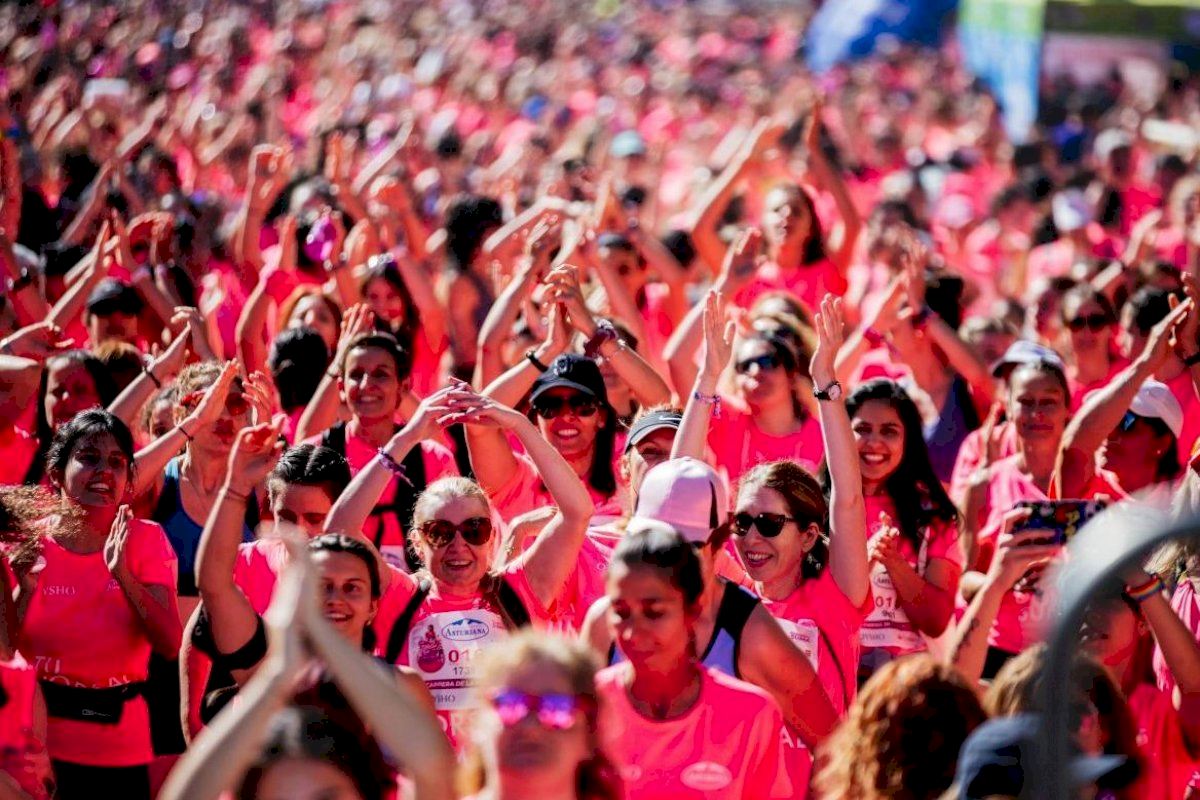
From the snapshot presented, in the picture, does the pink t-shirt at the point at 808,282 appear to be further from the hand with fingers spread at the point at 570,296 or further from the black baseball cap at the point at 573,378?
the black baseball cap at the point at 573,378

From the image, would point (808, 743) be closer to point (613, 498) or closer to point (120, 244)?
point (613, 498)

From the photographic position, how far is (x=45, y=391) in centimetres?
627

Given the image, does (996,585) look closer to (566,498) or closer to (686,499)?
(686,499)

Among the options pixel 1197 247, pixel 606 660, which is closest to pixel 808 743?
pixel 606 660

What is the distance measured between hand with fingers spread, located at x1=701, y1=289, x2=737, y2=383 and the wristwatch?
1.04ft

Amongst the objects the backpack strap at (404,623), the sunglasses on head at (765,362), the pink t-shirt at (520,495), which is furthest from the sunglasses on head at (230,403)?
the sunglasses on head at (765,362)

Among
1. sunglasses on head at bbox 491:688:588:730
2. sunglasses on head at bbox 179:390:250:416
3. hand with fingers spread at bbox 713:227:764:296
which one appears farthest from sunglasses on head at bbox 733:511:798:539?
hand with fingers spread at bbox 713:227:764:296

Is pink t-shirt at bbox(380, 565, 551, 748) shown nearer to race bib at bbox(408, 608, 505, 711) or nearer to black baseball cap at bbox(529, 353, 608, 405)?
race bib at bbox(408, 608, 505, 711)

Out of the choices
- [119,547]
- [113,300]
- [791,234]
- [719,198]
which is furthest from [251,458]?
[719,198]

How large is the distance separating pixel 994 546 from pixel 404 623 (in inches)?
78.9

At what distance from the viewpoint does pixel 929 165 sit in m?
15.4

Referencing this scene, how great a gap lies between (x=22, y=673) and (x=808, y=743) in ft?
6.01

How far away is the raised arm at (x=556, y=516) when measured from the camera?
178 inches

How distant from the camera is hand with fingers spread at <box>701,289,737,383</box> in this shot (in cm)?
500
